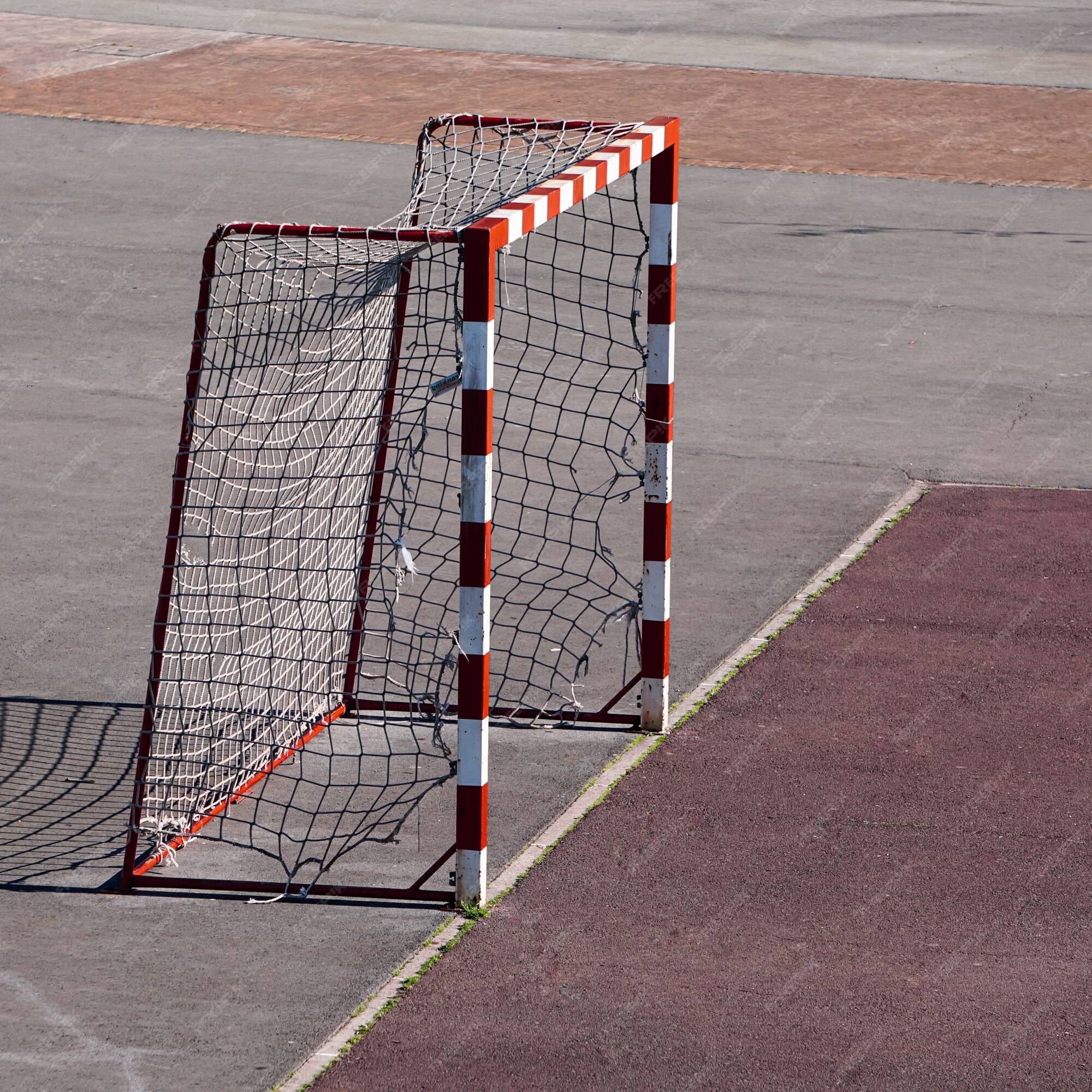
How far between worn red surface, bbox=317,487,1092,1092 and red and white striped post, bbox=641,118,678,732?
280mm

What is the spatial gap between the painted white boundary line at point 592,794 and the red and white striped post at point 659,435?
0.26 m

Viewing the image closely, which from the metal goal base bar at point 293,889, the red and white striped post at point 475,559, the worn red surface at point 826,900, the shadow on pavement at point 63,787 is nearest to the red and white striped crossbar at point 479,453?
the red and white striped post at point 475,559

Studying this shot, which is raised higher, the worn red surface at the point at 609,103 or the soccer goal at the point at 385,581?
the worn red surface at the point at 609,103

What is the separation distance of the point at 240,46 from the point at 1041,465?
60.9ft

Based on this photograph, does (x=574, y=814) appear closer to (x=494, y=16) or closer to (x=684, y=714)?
(x=684, y=714)

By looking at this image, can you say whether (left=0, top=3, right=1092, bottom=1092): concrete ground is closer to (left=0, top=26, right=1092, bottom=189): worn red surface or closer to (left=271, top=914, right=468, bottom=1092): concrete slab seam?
(left=271, top=914, right=468, bottom=1092): concrete slab seam

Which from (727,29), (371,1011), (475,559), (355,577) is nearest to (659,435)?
(355,577)

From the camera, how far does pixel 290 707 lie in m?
7.65

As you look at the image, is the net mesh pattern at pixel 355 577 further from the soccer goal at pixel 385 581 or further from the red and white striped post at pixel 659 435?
the red and white striped post at pixel 659 435

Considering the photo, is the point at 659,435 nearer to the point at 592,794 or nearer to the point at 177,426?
the point at 592,794

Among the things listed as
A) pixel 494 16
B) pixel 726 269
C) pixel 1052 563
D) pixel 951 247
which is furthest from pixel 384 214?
pixel 494 16

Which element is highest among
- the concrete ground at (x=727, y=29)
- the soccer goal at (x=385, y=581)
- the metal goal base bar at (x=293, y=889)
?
the concrete ground at (x=727, y=29)

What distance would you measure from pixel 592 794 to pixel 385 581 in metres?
2.44

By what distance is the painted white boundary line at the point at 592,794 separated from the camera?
17.7 ft
